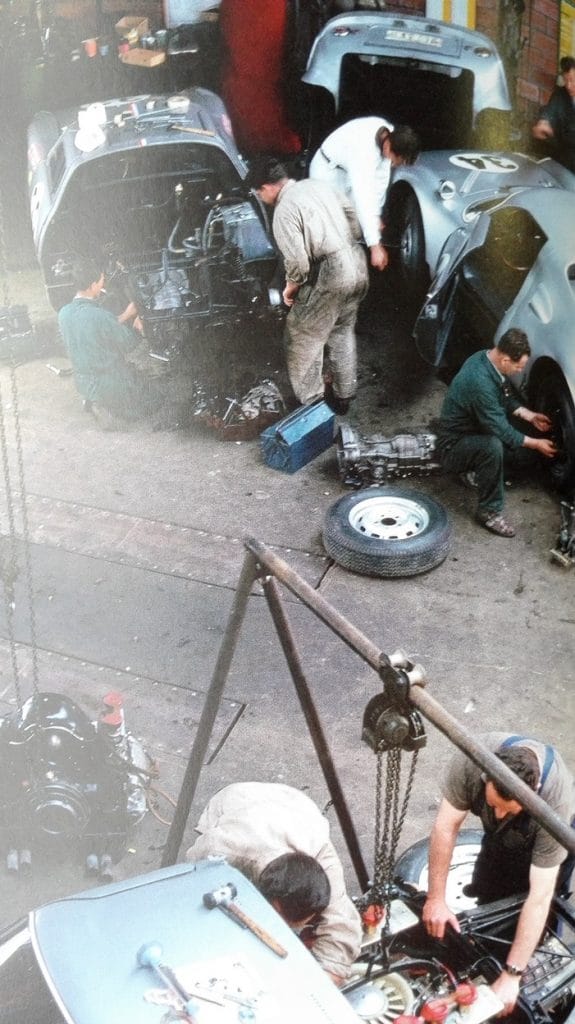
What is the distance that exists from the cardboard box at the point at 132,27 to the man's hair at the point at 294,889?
8.94m

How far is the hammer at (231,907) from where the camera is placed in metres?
2.71

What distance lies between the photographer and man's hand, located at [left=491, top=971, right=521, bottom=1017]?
307 cm

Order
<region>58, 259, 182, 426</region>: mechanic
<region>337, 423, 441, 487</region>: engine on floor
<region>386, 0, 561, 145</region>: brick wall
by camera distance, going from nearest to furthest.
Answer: <region>337, 423, 441, 487</region>: engine on floor < <region>58, 259, 182, 426</region>: mechanic < <region>386, 0, 561, 145</region>: brick wall

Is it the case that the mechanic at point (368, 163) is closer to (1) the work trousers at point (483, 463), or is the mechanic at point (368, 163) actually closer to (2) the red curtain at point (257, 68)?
(1) the work trousers at point (483, 463)

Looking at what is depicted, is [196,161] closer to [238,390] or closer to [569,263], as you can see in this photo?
[238,390]

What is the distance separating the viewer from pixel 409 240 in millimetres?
8242

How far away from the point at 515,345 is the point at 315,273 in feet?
5.68

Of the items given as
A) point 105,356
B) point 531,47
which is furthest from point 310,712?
point 531,47

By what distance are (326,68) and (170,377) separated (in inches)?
114

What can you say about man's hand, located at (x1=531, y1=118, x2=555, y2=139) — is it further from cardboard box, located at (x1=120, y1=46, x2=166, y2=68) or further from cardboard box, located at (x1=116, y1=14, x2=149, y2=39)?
cardboard box, located at (x1=116, y1=14, x2=149, y2=39)

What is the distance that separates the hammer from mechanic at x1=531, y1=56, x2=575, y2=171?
6915mm

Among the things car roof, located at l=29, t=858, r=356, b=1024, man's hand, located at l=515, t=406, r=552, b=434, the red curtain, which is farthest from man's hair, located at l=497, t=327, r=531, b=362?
Result: the red curtain

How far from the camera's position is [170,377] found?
8.30 metres

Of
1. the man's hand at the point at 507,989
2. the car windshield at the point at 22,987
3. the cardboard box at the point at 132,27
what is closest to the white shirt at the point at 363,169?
the cardboard box at the point at 132,27
